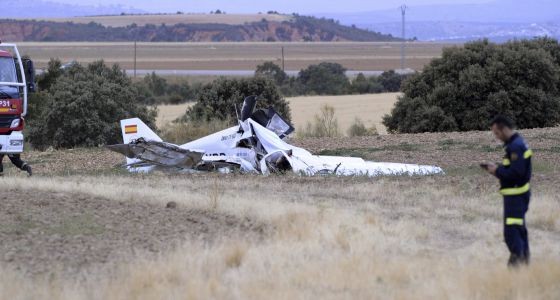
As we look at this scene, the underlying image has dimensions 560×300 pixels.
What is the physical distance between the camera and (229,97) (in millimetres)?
36688

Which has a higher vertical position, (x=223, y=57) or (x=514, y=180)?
(x=514, y=180)

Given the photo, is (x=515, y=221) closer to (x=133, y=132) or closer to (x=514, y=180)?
(x=514, y=180)

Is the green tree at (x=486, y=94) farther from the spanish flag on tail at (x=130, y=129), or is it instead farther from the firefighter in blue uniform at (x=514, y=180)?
the firefighter in blue uniform at (x=514, y=180)

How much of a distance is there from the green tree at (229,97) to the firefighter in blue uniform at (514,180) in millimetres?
25401

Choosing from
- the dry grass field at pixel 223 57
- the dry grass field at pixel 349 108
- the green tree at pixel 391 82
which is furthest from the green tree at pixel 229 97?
the dry grass field at pixel 223 57

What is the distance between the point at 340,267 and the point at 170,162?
10737 mm

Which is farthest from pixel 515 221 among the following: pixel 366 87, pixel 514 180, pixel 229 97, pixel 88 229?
pixel 366 87

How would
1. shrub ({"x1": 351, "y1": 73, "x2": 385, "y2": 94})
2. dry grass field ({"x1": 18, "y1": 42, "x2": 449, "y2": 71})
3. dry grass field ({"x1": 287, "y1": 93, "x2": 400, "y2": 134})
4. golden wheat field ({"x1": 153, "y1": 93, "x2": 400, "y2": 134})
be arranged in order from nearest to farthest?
dry grass field ({"x1": 287, "y1": 93, "x2": 400, "y2": 134}) → golden wheat field ({"x1": 153, "y1": 93, "x2": 400, "y2": 134}) → shrub ({"x1": 351, "y1": 73, "x2": 385, "y2": 94}) → dry grass field ({"x1": 18, "y1": 42, "x2": 449, "y2": 71})

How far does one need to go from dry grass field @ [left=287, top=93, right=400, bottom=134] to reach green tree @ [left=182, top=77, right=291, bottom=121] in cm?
477

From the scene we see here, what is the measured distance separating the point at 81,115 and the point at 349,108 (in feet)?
88.8

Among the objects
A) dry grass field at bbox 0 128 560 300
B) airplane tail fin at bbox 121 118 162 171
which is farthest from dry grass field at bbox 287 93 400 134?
dry grass field at bbox 0 128 560 300

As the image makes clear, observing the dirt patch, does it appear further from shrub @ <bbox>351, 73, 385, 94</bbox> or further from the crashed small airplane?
shrub @ <bbox>351, 73, 385, 94</bbox>

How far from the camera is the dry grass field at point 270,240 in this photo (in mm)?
8844

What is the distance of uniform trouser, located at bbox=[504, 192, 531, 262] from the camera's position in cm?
918
